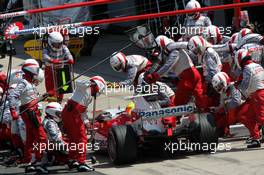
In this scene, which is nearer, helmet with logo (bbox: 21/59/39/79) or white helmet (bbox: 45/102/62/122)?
helmet with logo (bbox: 21/59/39/79)

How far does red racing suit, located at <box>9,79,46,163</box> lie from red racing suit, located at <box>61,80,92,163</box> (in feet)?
1.40

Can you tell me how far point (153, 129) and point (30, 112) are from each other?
1951mm

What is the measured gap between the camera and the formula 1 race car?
39.5 feet

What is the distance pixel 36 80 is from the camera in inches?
489

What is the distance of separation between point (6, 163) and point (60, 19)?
1419 cm

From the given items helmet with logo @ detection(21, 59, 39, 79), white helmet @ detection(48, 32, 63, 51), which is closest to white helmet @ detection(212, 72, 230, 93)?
helmet with logo @ detection(21, 59, 39, 79)

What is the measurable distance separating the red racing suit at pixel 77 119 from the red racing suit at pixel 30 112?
43cm

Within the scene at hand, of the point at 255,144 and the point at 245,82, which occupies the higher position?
the point at 245,82

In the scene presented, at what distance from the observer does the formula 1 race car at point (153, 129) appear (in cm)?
1204

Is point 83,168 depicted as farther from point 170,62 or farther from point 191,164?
point 170,62

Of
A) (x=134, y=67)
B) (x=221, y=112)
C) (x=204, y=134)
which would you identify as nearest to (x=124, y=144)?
(x=204, y=134)

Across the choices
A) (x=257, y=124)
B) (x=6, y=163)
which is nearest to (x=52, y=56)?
(x=6, y=163)

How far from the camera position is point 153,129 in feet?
40.7

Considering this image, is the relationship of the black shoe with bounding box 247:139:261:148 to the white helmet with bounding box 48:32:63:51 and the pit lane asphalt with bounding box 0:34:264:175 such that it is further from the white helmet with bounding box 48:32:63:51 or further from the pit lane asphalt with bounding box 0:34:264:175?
the white helmet with bounding box 48:32:63:51
